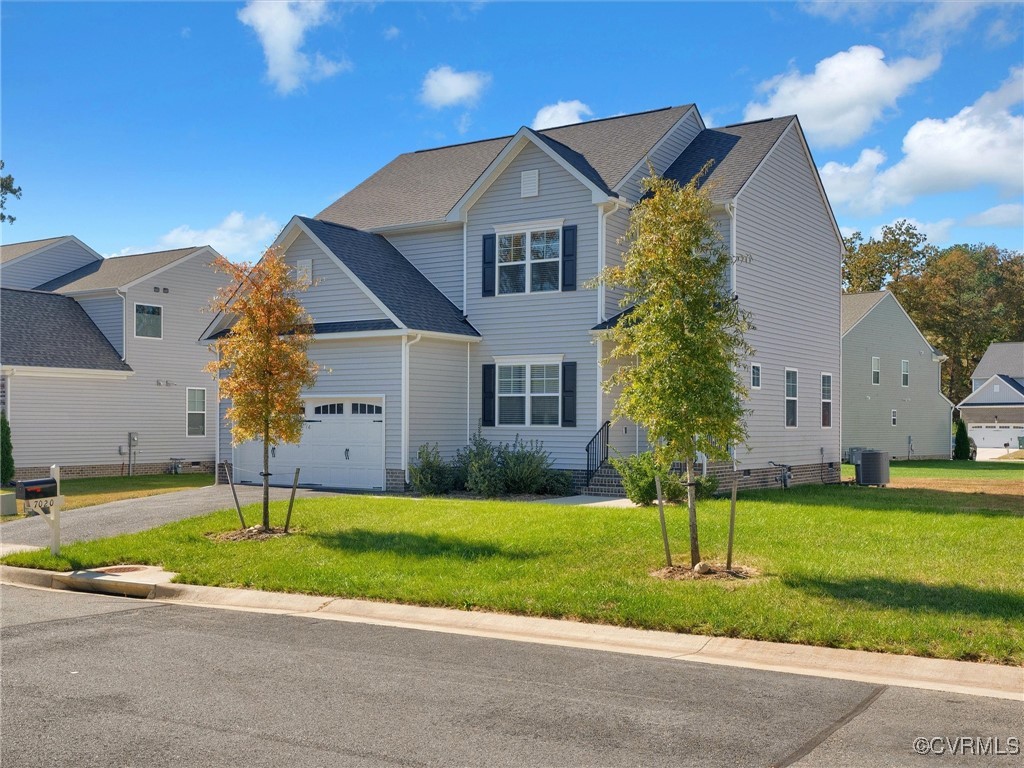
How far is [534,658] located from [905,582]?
453 cm

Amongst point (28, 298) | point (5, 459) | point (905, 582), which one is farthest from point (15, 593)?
point (28, 298)

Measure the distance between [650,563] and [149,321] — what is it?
25.6 meters

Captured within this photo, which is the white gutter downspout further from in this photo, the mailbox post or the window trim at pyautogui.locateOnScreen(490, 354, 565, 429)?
the mailbox post

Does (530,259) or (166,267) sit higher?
(166,267)

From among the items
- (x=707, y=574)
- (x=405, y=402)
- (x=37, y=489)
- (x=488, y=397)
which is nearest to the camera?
(x=707, y=574)

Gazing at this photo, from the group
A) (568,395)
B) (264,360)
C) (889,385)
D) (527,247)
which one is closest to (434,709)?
(264,360)

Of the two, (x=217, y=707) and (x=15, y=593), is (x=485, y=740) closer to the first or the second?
(x=217, y=707)

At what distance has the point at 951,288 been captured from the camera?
212 feet

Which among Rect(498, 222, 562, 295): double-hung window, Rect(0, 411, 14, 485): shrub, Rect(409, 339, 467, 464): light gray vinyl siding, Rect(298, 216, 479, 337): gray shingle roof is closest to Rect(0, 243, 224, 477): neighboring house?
Rect(0, 411, 14, 485): shrub

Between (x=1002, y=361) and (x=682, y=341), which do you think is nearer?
(x=682, y=341)

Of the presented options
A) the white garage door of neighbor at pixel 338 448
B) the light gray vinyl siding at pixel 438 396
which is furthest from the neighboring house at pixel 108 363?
the light gray vinyl siding at pixel 438 396

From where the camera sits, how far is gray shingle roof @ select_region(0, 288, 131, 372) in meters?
28.8

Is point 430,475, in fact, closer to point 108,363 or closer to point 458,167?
point 458,167

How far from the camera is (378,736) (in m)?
→ 6.26
